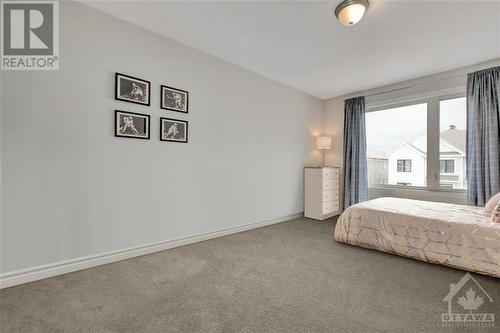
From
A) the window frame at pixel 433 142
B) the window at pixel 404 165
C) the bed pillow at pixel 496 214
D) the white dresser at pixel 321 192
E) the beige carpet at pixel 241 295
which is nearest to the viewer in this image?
the beige carpet at pixel 241 295

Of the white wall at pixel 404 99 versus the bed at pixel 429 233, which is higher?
the white wall at pixel 404 99

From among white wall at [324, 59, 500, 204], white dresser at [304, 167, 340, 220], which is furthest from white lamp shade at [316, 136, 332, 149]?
white dresser at [304, 167, 340, 220]

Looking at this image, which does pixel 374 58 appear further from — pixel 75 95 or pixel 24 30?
pixel 24 30

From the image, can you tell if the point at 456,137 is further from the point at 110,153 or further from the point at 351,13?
the point at 110,153

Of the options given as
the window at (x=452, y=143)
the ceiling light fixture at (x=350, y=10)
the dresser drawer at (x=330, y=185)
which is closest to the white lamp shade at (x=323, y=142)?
the dresser drawer at (x=330, y=185)

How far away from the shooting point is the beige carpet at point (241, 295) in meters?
1.44

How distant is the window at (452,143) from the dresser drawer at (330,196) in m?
1.65

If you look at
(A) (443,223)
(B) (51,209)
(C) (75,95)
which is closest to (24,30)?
(C) (75,95)

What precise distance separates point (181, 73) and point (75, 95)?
Result: 118 centimetres

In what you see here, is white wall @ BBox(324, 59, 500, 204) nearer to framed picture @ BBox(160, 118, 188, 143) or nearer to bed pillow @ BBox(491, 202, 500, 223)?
bed pillow @ BBox(491, 202, 500, 223)

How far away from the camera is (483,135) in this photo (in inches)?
122

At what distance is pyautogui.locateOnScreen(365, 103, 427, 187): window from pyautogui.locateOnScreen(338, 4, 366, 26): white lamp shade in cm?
269

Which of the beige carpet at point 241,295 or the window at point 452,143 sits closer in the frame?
the beige carpet at point 241,295

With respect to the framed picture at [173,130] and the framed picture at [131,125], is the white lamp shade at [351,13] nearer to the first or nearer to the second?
the framed picture at [173,130]
